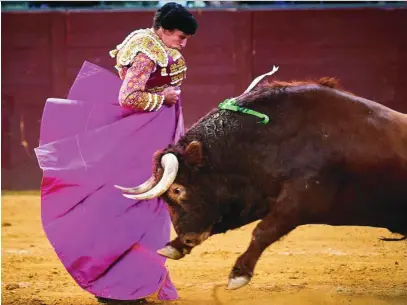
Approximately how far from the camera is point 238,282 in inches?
102

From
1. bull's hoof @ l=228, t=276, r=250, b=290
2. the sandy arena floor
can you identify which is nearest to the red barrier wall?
the sandy arena floor

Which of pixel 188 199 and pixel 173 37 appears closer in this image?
→ pixel 188 199

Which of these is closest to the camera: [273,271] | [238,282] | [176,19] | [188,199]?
[238,282]

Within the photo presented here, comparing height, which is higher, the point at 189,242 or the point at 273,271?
the point at 189,242

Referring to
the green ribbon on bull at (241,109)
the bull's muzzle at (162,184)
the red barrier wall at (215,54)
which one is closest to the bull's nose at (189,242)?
the bull's muzzle at (162,184)

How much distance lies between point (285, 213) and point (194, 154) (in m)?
0.42

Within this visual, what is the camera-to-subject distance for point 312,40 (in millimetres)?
7059

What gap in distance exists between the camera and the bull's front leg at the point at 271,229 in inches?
103

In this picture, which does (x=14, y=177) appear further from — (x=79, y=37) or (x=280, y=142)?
(x=280, y=142)

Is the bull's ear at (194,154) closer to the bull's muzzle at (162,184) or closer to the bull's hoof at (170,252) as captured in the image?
the bull's muzzle at (162,184)

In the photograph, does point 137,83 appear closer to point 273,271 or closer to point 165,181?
point 165,181

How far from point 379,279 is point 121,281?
1424mm

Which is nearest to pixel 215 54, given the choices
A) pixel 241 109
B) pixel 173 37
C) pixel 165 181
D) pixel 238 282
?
pixel 173 37

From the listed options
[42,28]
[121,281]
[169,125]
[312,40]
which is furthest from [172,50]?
[42,28]
